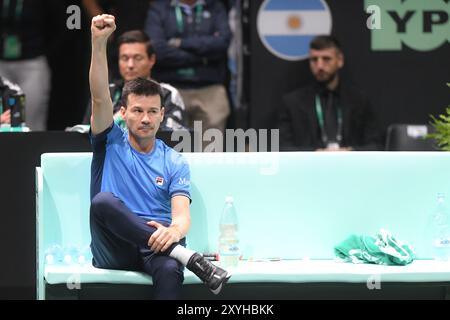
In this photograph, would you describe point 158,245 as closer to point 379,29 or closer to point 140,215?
point 140,215

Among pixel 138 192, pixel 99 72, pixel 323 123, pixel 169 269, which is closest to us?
pixel 169 269

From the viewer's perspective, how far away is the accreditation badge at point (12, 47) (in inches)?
346

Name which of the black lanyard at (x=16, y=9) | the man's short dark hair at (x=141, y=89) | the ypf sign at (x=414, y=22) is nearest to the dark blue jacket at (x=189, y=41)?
the black lanyard at (x=16, y=9)

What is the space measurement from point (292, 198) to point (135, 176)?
0.92 metres

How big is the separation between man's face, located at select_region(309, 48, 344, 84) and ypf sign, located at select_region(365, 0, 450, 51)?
1.74 ft

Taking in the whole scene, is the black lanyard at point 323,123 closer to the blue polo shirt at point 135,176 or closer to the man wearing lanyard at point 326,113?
the man wearing lanyard at point 326,113

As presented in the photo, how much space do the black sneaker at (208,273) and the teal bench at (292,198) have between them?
0.53m

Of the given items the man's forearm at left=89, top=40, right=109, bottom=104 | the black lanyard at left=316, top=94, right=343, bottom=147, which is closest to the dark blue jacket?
the black lanyard at left=316, top=94, right=343, bottom=147

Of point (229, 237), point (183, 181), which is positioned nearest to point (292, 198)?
point (229, 237)

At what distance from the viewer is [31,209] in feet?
22.1

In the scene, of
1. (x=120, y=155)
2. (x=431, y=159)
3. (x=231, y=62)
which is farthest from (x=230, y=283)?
(x=231, y=62)

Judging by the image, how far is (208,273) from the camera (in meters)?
5.70

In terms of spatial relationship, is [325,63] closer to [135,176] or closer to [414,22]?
[414,22]
